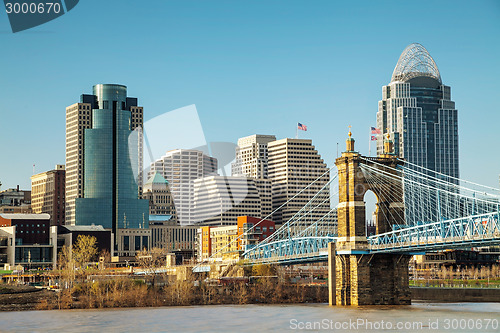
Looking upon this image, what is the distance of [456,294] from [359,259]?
36635mm

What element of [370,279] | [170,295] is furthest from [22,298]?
[370,279]

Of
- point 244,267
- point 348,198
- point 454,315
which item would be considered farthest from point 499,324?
point 244,267

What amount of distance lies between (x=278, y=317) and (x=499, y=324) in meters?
23.9

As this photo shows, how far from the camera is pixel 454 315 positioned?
9238 cm

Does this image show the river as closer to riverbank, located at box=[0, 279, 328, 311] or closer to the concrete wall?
riverbank, located at box=[0, 279, 328, 311]

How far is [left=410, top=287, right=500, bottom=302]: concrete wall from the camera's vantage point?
132m

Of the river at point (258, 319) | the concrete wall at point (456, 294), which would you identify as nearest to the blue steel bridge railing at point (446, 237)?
the river at point (258, 319)

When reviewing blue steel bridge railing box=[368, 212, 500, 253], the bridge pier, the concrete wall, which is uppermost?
blue steel bridge railing box=[368, 212, 500, 253]

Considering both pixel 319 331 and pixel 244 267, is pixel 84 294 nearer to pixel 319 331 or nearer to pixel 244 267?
pixel 244 267

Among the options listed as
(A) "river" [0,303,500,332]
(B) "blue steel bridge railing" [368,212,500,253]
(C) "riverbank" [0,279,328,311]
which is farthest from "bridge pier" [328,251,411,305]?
(C) "riverbank" [0,279,328,311]

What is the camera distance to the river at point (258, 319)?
79.9m

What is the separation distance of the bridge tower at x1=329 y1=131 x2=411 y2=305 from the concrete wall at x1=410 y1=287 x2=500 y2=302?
28895 millimetres

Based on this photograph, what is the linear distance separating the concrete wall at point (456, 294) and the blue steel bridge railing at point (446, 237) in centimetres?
2472

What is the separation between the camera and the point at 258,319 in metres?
90.7
